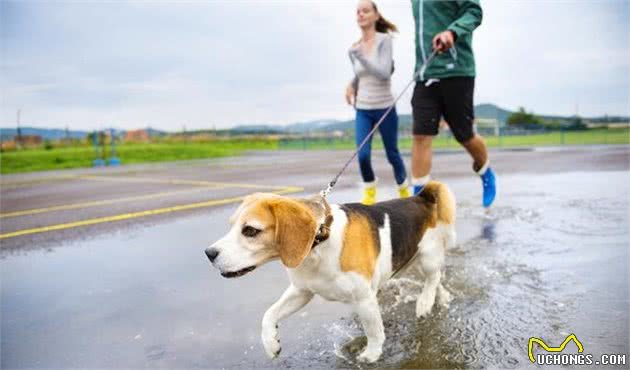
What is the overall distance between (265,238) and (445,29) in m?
3.60

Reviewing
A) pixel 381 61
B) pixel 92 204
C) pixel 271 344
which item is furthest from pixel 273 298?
pixel 92 204

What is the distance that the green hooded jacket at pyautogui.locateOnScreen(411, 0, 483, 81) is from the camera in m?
4.95

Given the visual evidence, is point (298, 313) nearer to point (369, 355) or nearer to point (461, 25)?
point (369, 355)

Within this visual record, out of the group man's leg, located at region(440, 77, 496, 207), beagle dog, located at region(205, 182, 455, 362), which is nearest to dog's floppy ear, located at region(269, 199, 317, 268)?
beagle dog, located at region(205, 182, 455, 362)

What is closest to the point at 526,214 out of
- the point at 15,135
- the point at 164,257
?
the point at 164,257

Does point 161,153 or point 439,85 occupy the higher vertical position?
point 439,85

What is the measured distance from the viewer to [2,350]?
111 inches

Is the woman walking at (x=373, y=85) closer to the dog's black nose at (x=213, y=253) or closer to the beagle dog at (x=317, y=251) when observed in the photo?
the beagle dog at (x=317, y=251)

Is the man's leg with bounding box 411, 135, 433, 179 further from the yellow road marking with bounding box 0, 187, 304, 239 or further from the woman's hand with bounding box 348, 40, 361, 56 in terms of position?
the yellow road marking with bounding box 0, 187, 304, 239

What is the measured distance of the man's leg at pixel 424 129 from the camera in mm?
5145

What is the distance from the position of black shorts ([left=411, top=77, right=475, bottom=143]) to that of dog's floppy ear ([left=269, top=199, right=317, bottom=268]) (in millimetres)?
3058

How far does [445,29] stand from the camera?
5168 mm

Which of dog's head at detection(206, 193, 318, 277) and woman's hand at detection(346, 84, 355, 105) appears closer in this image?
dog's head at detection(206, 193, 318, 277)

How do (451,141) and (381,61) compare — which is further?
(451,141)
